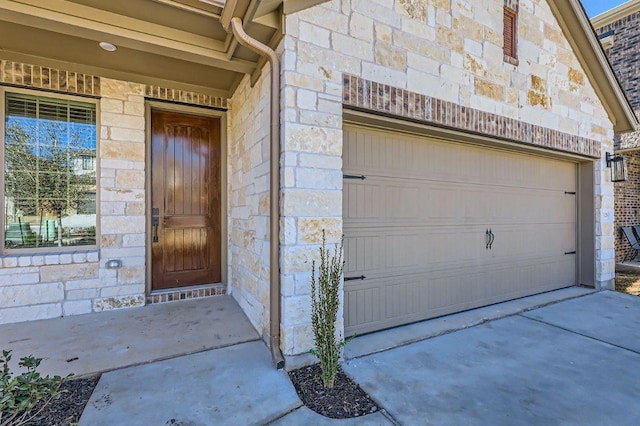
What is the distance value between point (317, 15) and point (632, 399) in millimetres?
3499

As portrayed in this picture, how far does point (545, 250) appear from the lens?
14.8ft

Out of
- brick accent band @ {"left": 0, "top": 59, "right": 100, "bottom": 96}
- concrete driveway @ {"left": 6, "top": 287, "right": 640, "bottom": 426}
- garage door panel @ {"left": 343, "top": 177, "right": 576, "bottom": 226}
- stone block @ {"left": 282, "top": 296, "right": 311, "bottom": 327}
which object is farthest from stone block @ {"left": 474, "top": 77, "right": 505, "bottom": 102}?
brick accent band @ {"left": 0, "top": 59, "right": 100, "bottom": 96}

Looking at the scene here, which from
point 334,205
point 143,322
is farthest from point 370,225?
point 143,322

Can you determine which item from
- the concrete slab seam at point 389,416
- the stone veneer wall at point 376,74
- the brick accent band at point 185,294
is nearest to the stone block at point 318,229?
the stone veneer wall at point 376,74

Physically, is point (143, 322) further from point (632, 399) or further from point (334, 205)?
point (632, 399)

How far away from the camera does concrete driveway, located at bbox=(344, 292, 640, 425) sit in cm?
189

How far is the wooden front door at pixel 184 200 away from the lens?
3.68 m

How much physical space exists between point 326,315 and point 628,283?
6260 mm

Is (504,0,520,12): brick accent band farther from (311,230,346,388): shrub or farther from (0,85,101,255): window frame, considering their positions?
(0,85,101,255): window frame

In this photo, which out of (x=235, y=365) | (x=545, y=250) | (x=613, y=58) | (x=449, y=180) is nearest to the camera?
(x=235, y=365)

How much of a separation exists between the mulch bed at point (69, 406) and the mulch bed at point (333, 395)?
50.7 inches

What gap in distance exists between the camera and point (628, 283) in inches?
213

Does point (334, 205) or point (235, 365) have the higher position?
point (334, 205)

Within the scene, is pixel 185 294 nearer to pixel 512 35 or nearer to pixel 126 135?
pixel 126 135
